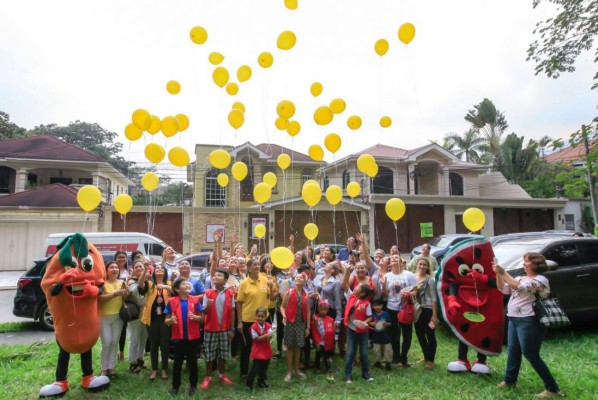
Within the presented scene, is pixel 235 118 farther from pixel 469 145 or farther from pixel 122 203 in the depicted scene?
pixel 469 145

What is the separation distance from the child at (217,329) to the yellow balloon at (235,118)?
320 centimetres

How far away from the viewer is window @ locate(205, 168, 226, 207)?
1944cm

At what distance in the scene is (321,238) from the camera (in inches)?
719

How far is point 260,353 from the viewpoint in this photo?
404 centimetres

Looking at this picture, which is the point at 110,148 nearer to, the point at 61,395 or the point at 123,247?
the point at 123,247

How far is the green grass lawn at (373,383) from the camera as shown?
3789 mm

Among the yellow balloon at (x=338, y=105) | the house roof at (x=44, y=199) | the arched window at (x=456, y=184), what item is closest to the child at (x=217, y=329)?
the yellow balloon at (x=338, y=105)

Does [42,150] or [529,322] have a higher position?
[42,150]

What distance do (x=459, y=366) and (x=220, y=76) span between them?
5657mm

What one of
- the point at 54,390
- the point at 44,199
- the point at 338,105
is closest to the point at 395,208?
the point at 338,105

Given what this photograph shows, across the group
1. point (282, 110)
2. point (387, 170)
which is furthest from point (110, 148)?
point (282, 110)

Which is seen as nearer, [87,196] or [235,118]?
[87,196]

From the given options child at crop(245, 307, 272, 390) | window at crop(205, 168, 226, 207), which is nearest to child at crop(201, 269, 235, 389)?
child at crop(245, 307, 272, 390)

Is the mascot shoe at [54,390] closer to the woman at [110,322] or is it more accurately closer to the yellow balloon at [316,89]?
the woman at [110,322]
